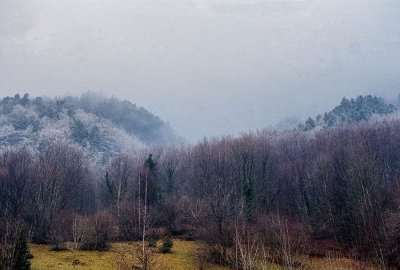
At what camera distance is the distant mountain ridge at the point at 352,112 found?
390ft

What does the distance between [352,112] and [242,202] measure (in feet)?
353

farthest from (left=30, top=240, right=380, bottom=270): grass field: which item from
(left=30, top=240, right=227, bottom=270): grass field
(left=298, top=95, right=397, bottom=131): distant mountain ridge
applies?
(left=298, top=95, right=397, bottom=131): distant mountain ridge

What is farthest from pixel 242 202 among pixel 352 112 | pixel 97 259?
pixel 352 112

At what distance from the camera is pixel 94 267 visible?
23.5 m

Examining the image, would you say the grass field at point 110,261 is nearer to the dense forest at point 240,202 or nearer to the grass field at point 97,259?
the grass field at point 97,259

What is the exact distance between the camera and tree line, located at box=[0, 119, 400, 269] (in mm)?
28047

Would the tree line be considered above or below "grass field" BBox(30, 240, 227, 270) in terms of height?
above

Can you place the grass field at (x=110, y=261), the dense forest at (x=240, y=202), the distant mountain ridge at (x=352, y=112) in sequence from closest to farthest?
1. the grass field at (x=110, y=261)
2. the dense forest at (x=240, y=202)
3. the distant mountain ridge at (x=352, y=112)

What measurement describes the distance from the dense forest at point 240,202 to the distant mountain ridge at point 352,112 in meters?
41.4

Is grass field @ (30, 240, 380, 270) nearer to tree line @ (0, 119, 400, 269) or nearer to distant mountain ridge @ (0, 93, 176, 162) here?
tree line @ (0, 119, 400, 269)

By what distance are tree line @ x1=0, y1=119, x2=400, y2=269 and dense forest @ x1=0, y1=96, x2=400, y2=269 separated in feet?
0.54

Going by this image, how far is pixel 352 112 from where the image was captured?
405ft

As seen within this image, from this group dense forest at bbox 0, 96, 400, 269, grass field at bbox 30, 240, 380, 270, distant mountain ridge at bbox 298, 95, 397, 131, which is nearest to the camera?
grass field at bbox 30, 240, 380, 270

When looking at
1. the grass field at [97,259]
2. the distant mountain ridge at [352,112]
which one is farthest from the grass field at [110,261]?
the distant mountain ridge at [352,112]
